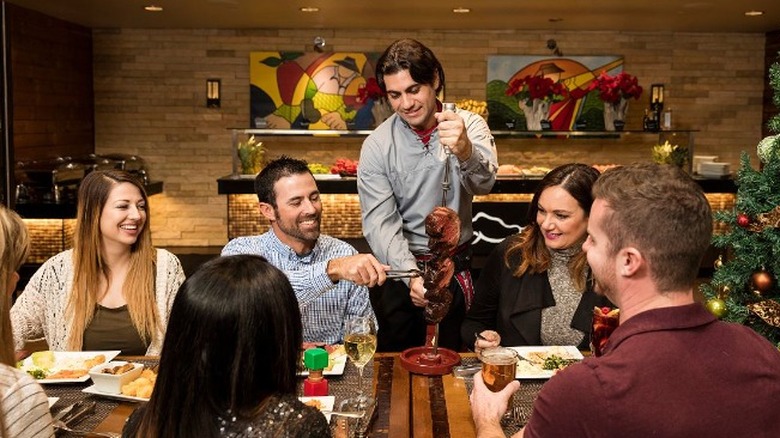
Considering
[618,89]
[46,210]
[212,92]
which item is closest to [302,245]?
[46,210]

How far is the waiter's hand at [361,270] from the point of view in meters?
2.45

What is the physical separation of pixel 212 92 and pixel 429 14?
2705 millimetres

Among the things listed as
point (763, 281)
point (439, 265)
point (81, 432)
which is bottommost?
point (81, 432)

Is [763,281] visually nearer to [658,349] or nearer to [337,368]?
[337,368]

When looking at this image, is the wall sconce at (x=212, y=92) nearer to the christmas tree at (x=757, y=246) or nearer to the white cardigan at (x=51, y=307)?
the white cardigan at (x=51, y=307)

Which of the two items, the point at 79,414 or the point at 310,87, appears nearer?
the point at 79,414

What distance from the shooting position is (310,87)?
29.0ft

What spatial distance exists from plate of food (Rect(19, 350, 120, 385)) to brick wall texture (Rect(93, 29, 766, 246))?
6.40 meters

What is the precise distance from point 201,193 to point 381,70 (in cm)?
630

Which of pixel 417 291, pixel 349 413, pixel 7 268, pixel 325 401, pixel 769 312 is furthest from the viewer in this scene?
pixel 769 312

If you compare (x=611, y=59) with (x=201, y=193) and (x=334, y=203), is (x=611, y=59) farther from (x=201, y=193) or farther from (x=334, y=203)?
(x=201, y=193)

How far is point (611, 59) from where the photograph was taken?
8938 mm

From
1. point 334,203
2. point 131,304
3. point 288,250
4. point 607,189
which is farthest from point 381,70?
point 334,203

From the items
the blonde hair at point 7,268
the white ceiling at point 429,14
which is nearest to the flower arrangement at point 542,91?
the white ceiling at point 429,14
